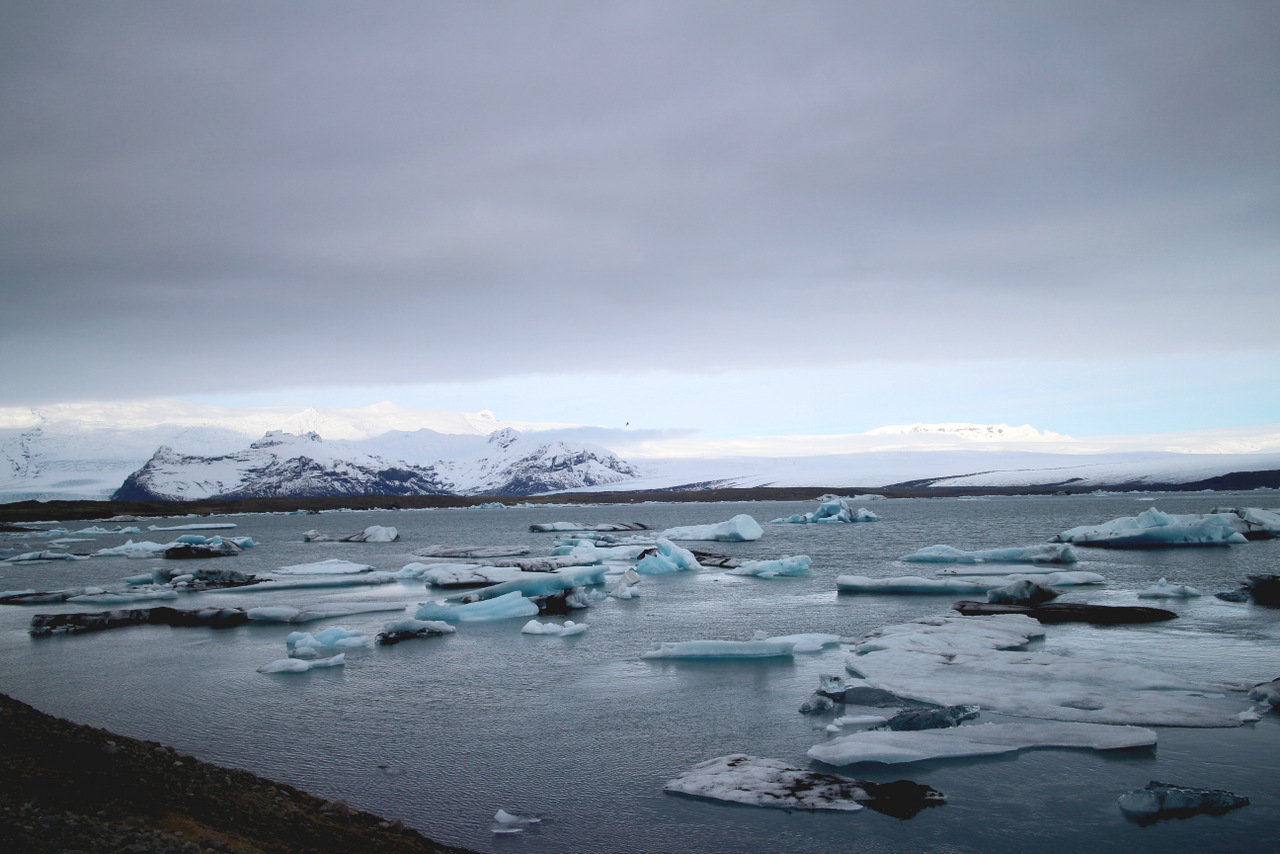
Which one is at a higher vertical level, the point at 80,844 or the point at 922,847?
the point at 80,844

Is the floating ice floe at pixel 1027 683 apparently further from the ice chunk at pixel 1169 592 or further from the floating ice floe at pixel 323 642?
the floating ice floe at pixel 323 642

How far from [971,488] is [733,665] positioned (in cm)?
10183

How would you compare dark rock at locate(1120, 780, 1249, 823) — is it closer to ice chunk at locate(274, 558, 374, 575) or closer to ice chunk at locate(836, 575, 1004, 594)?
ice chunk at locate(836, 575, 1004, 594)

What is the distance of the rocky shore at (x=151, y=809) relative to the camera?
3.84 metres

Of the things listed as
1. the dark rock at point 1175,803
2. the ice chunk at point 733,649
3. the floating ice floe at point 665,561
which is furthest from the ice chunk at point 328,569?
the dark rock at point 1175,803

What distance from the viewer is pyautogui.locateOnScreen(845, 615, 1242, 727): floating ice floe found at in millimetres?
7102

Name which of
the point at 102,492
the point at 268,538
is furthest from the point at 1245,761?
the point at 102,492

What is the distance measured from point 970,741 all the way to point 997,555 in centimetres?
1659

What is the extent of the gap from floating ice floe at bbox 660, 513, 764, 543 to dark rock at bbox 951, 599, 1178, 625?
18.8m

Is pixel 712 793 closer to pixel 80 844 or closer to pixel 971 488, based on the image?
pixel 80 844

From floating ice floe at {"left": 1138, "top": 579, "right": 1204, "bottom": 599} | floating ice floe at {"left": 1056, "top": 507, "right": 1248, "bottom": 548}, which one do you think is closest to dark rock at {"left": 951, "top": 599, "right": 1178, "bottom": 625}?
floating ice floe at {"left": 1138, "top": 579, "right": 1204, "bottom": 599}

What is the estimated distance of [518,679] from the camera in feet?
30.5

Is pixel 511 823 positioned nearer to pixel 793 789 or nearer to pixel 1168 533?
pixel 793 789

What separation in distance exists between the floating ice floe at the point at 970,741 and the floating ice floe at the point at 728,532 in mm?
24959
